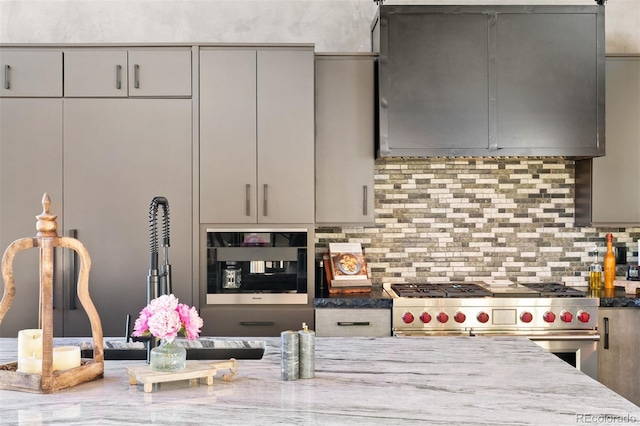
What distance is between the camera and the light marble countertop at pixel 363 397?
1.60 m

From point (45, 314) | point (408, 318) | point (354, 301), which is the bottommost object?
point (408, 318)

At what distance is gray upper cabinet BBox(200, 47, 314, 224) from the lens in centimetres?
394

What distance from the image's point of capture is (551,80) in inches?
158

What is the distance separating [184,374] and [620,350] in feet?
10.1

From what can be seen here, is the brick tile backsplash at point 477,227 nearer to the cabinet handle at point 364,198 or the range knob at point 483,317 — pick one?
the cabinet handle at point 364,198

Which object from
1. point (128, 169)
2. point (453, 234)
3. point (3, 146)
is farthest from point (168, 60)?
point (453, 234)

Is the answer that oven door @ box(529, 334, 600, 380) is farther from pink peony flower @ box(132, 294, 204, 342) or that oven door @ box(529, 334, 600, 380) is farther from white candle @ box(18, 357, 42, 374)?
white candle @ box(18, 357, 42, 374)

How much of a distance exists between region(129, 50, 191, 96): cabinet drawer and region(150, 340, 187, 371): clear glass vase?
93.2 inches

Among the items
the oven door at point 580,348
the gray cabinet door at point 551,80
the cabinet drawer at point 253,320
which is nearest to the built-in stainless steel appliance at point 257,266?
the cabinet drawer at point 253,320

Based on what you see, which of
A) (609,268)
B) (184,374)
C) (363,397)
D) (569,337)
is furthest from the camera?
(609,268)

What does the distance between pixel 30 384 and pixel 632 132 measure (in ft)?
13.0

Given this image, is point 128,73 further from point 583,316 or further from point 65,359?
point 583,316

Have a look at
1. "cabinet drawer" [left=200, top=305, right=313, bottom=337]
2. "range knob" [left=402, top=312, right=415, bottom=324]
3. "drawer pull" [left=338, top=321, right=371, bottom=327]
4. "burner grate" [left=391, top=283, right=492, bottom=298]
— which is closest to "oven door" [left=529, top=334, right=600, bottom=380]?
"burner grate" [left=391, top=283, right=492, bottom=298]

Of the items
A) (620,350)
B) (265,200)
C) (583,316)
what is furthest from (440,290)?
(265,200)
